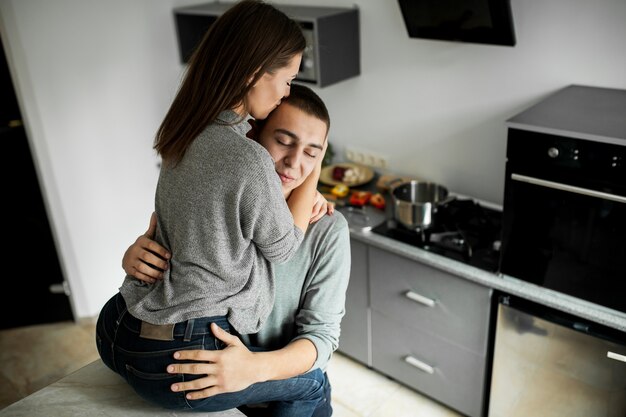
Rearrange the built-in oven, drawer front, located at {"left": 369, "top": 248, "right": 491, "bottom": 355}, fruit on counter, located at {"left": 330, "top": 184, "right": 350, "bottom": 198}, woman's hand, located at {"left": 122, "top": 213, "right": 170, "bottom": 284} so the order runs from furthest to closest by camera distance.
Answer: fruit on counter, located at {"left": 330, "top": 184, "right": 350, "bottom": 198}
drawer front, located at {"left": 369, "top": 248, "right": 491, "bottom": 355}
the built-in oven
woman's hand, located at {"left": 122, "top": 213, "right": 170, "bottom": 284}

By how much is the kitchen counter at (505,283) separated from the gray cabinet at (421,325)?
5cm

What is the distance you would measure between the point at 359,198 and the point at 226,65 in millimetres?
1547

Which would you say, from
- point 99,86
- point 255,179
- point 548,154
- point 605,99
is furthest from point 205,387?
point 99,86

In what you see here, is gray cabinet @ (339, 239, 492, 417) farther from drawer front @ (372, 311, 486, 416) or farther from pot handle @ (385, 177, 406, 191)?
pot handle @ (385, 177, 406, 191)

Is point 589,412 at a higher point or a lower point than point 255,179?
lower

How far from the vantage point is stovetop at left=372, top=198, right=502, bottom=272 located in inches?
86.8

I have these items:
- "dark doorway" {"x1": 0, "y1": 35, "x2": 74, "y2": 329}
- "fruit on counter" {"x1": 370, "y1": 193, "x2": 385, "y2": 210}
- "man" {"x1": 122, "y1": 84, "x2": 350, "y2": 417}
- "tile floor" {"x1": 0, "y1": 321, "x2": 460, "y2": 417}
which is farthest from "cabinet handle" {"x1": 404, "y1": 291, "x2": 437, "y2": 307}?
"dark doorway" {"x1": 0, "y1": 35, "x2": 74, "y2": 329}

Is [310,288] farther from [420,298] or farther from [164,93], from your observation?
[164,93]

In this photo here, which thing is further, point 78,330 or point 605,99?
point 78,330

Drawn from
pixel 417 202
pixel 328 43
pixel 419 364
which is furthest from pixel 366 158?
pixel 419 364

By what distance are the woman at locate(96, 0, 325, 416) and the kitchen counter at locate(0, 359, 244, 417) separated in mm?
109

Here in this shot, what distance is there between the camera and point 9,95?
2.77 m

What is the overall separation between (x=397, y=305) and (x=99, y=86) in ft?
6.01

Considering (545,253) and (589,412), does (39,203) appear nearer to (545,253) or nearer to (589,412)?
(545,253)
